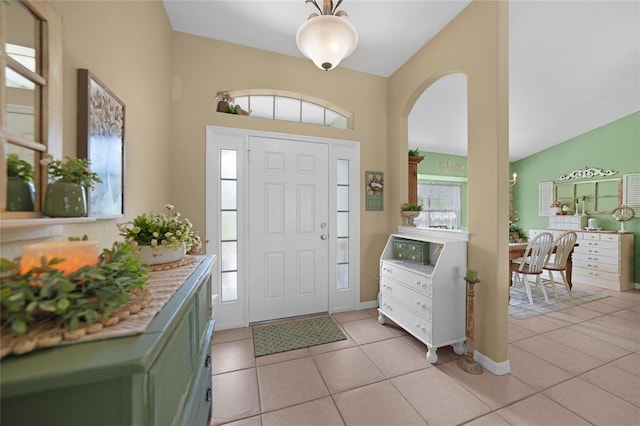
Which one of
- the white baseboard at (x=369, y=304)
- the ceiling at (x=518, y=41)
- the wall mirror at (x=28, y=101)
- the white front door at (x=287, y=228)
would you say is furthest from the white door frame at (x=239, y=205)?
the wall mirror at (x=28, y=101)

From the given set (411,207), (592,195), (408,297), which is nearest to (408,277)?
(408,297)

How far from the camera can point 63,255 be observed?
22.9 inches

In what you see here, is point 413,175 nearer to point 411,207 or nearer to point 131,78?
point 411,207

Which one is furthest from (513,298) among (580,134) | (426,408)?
(580,134)

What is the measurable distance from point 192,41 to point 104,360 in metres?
3.04

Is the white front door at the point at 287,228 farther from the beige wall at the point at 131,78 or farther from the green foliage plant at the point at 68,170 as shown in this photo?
the green foliage plant at the point at 68,170

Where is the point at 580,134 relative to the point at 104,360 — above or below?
above

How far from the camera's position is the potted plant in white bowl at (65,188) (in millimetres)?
751

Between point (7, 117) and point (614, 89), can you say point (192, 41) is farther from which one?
point (614, 89)

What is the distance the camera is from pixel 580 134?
488 cm

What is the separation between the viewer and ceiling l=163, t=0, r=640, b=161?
228 centimetres

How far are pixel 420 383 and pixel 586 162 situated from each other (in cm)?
579

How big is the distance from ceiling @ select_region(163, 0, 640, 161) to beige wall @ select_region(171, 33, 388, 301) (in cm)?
15

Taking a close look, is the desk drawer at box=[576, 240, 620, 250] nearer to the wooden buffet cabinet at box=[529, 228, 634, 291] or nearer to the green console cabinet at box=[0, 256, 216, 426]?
the wooden buffet cabinet at box=[529, 228, 634, 291]
